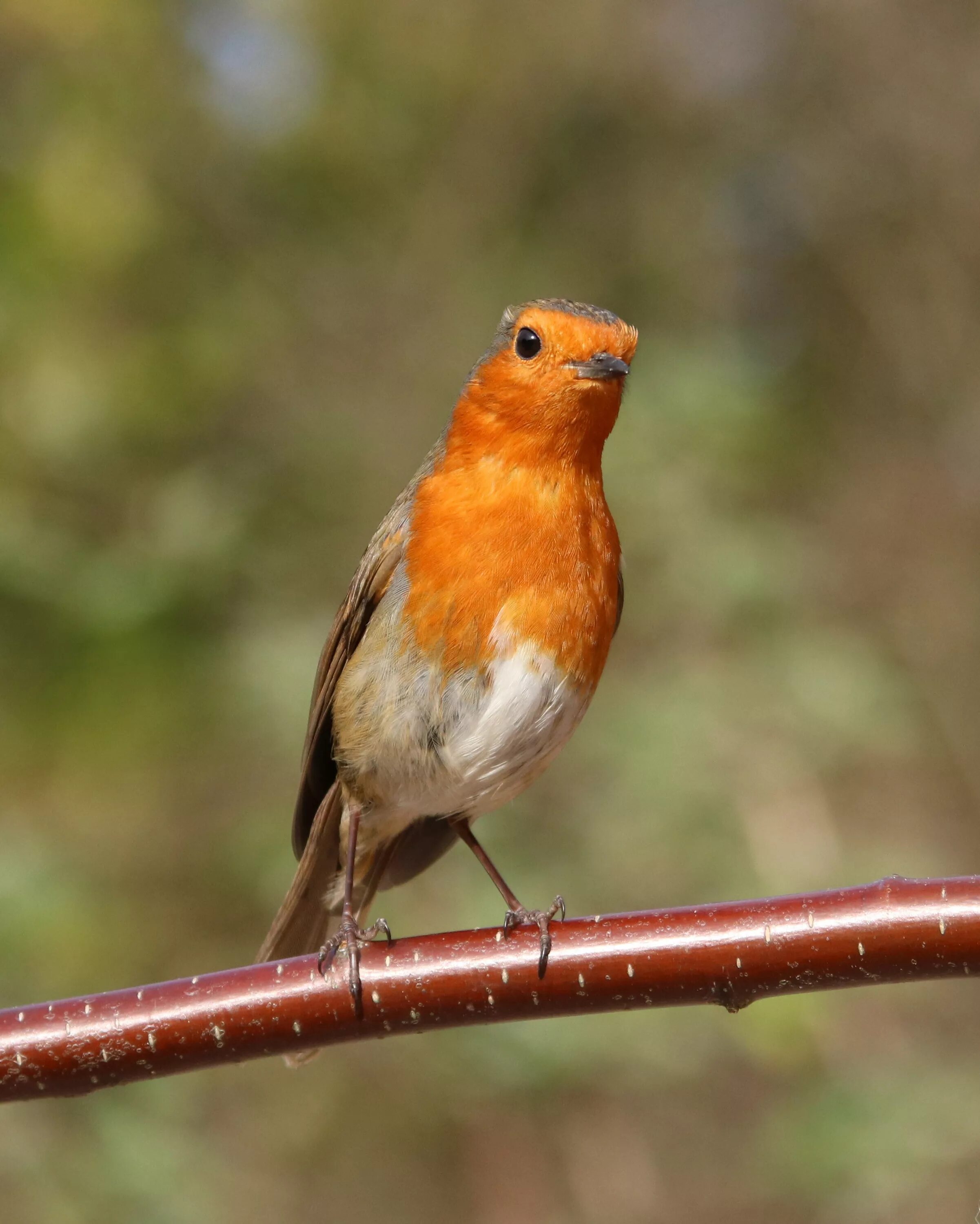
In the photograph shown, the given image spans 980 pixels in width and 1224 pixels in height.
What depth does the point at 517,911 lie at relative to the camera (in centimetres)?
358

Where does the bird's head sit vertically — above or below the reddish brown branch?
above

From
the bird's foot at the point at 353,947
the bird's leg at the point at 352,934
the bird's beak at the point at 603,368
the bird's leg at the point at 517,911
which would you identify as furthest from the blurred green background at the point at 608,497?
the bird's beak at the point at 603,368

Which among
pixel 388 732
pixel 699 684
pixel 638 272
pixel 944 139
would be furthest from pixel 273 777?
pixel 944 139

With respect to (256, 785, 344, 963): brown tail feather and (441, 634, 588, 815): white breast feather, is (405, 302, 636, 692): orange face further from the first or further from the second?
(256, 785, 344, 963): brown tail feather

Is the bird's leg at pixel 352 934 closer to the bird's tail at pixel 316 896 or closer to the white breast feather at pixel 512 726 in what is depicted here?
the bird's tail at pixel 316 896

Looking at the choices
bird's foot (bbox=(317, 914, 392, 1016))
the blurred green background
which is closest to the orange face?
bird's foot (bbox=(317, 914, 392, 1016))

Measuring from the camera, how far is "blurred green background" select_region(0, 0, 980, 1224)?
17.3 feet

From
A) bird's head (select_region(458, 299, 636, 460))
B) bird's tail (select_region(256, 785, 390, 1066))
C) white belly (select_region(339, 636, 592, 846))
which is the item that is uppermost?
bird's head (select_region(458, 299, 636, 460))

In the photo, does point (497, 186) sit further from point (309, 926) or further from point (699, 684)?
point (309, 926)

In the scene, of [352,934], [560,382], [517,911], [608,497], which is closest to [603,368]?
[560,382]

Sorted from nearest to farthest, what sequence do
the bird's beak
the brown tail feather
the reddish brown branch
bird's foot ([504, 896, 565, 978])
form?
1. the reddish brown branch
2. bird's foot ([504, 896, 565, 978])
3. the bird's beak
4. the brown tail feather

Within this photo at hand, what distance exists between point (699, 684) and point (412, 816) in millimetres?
2073

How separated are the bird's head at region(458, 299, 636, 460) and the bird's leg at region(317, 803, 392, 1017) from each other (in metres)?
1.20

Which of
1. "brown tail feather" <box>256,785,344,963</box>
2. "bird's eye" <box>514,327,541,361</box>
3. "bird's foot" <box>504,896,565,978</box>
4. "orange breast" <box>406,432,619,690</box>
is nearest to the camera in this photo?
"bird's foot" <box>504,896,565,978</box>
